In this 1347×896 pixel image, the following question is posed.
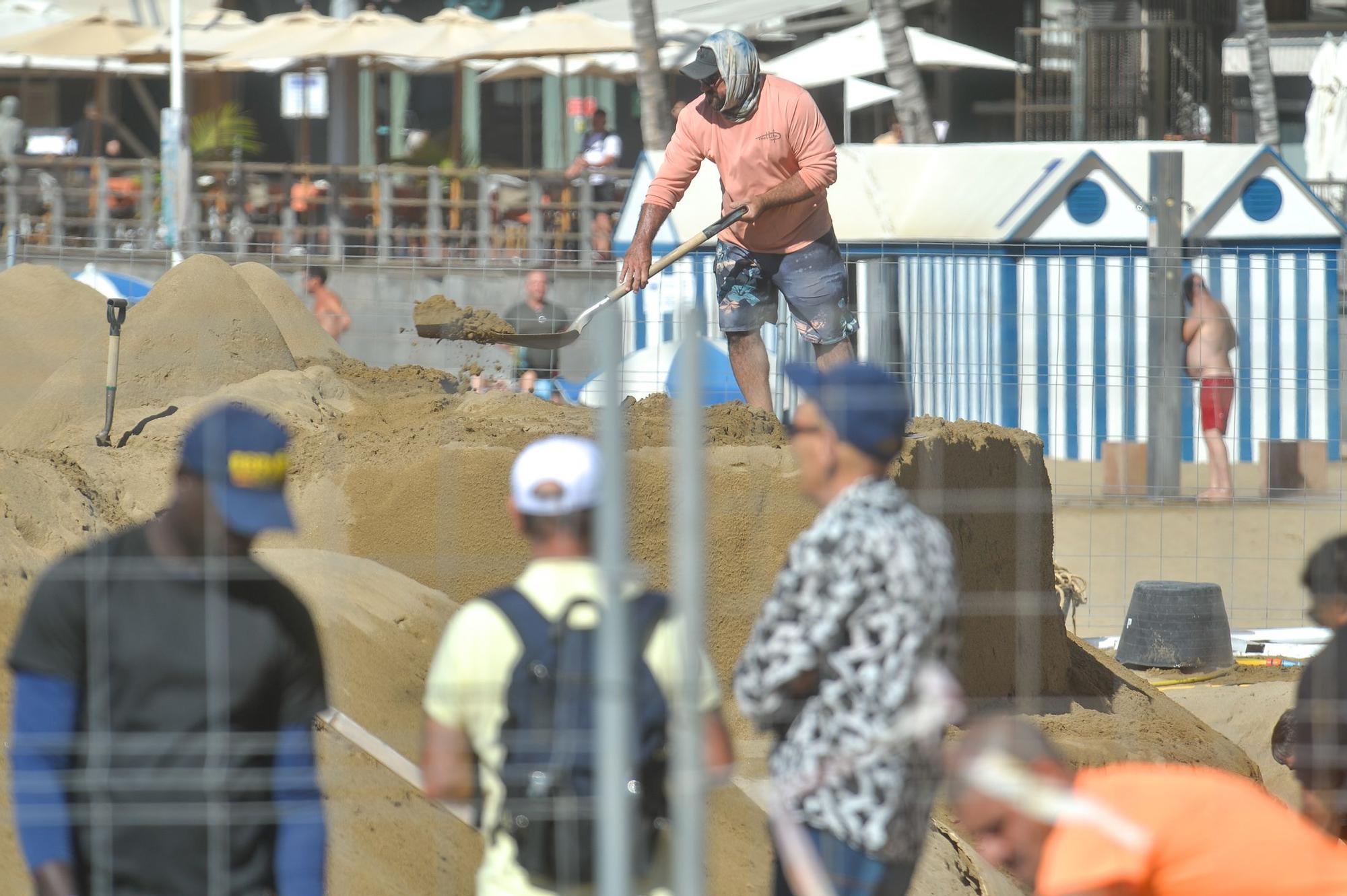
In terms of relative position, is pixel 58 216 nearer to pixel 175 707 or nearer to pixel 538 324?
pixel 538 324

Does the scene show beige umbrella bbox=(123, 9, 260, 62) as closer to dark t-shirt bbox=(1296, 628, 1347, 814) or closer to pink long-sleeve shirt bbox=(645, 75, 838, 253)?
pink long-sleeve shirt bbox=(645, 75, 838, 253)

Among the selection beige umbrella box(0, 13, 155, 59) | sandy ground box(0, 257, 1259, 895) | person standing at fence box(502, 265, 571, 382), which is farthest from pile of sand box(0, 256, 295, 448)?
beige umbrella box(0, 13, 155, 59)

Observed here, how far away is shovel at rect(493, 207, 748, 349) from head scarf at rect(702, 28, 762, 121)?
39 cm

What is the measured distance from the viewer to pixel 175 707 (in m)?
2.85

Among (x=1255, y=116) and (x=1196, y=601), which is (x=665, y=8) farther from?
(x=1196, y=601)

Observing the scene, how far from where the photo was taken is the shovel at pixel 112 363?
7258 mm

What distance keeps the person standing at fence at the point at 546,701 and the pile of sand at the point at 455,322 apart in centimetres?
484

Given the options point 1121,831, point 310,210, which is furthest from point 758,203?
point 310,210

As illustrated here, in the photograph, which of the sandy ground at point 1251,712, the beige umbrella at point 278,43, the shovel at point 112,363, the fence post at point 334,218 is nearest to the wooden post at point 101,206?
the fence post at point 334,218

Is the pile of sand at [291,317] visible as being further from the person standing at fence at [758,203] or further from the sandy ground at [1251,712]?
the sandy ground at [1251,712]

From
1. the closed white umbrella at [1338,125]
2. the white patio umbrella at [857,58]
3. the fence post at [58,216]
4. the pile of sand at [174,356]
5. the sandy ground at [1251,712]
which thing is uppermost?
the white patio umbrella at [857,58]

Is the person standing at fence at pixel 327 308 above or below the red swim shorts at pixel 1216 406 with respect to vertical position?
above

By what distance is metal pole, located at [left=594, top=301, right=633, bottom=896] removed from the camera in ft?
8.57

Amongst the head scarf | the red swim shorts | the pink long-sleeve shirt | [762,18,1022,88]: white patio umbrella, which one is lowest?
the red swim shorts
